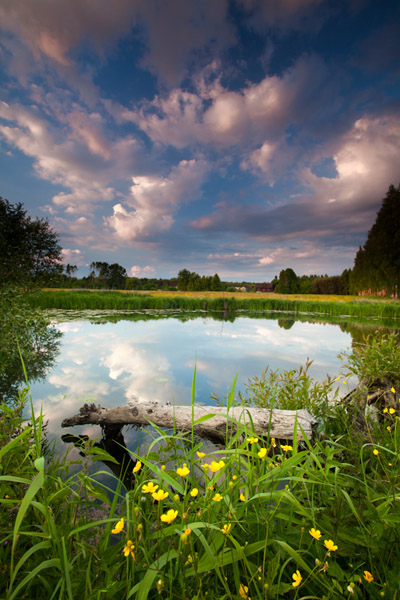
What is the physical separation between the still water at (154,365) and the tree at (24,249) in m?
2.74

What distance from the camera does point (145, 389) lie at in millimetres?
4816

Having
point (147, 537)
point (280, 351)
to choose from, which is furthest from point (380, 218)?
point (147, 537)

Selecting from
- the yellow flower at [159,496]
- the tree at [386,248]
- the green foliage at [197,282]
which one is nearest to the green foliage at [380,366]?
the yellow flower at [159,496]

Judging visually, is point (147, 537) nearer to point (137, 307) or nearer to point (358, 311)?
point (137, 307)

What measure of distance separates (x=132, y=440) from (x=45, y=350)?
5.59 meters

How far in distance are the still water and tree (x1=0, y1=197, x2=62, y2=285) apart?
8.99 feet

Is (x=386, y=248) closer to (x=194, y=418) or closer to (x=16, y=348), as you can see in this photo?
(x=194, y=418)

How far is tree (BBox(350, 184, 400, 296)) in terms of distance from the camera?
2998 cm

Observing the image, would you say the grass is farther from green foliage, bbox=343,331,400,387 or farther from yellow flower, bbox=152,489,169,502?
green foliage, bbox=343,331,400,387

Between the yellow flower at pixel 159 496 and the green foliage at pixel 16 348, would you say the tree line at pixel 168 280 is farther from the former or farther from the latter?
the yellow flower at pixel 159 496

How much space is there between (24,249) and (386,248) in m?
34.8

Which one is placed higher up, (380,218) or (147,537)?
(380,218)

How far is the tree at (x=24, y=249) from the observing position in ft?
30.3

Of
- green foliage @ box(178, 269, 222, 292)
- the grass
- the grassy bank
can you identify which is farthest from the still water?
green foliage @ box(178, 269, 222, 292)
